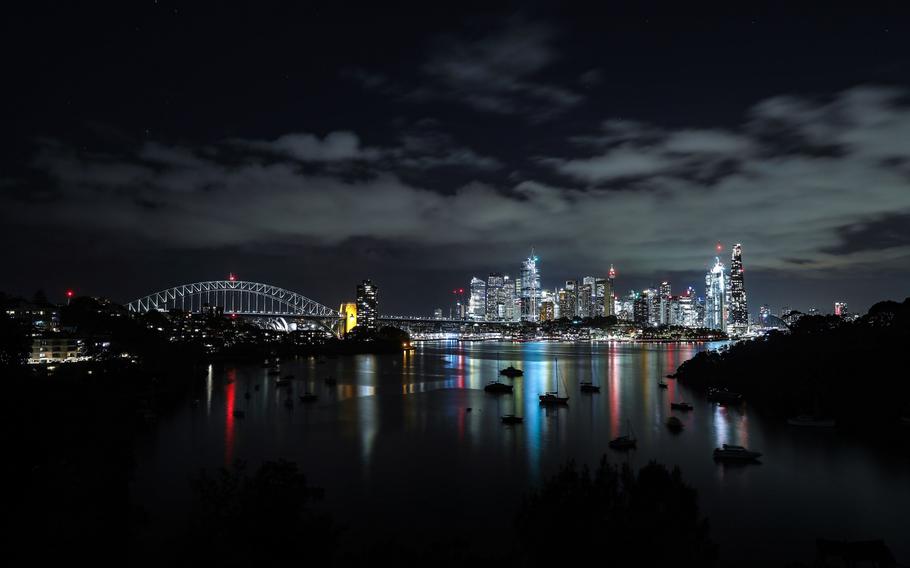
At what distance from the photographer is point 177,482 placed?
16.4 metres

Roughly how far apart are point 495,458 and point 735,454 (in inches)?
294

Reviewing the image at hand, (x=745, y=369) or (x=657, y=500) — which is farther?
(x=745, y=369)

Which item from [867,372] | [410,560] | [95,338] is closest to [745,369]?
[867,372]

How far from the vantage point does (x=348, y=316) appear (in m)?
107

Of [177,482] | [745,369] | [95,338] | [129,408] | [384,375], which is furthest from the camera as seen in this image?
[384,375]

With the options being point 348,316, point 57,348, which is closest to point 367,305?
point 348,316

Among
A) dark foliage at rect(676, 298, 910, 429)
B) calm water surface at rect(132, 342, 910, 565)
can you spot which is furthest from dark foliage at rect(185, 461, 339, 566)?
dark foliage at rect(676, 298, 910, 429)

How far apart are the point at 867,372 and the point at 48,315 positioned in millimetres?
62149

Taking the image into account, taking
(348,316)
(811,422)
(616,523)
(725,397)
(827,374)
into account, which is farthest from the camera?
(348,316)

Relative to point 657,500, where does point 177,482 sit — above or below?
below

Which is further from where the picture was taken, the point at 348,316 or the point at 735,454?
the point at 348,316

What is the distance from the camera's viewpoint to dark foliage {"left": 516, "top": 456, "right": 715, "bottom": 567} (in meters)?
8.18

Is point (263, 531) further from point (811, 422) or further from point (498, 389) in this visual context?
point (498, 389)

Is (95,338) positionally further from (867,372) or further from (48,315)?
(867,372)
